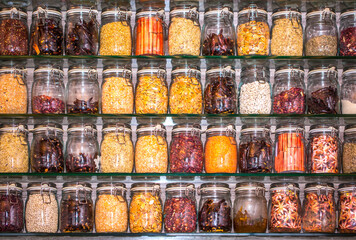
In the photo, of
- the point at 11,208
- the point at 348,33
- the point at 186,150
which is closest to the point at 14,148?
the point at 11,208

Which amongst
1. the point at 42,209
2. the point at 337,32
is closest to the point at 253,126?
the point at 337,32

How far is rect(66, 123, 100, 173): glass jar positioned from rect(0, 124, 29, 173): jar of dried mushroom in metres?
0.19

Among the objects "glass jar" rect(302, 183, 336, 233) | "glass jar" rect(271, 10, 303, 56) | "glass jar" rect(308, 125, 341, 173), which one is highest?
"glass jar" rect(271, 10, 303, 56)

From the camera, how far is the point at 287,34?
221cm

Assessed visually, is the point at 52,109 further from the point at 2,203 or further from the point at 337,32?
the point at 337,32

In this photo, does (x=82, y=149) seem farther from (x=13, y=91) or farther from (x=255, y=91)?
(x=255, y=91)

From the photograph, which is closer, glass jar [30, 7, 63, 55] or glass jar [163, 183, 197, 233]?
glass jar [163, 183, 197, 233]

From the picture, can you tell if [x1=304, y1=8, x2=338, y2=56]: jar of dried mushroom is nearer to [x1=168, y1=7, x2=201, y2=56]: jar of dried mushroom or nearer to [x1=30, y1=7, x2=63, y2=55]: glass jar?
[x1=168, y1=7, x2=201, y2=56]: jar of dried mushroom

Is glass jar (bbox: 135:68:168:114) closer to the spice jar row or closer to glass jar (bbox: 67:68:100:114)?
glass jar (bbox: 67:68:100:114)

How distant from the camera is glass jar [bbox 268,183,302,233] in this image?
212 centimetres

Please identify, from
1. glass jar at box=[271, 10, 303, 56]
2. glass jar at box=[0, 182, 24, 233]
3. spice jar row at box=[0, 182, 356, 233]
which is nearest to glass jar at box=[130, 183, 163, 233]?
spice jar row at box=[0, 182, 356, 233]

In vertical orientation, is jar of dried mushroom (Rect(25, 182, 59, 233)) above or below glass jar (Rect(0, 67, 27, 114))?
below

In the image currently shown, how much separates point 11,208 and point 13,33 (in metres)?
0.75

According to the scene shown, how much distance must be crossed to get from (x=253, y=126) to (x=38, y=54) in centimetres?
98
